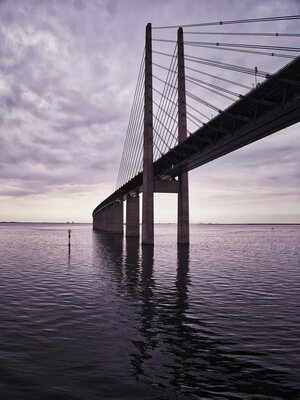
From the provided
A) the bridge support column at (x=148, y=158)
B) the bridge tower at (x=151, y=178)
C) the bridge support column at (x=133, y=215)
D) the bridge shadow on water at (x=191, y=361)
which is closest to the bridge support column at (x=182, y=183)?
the bridge tower at (x=151, y=178)

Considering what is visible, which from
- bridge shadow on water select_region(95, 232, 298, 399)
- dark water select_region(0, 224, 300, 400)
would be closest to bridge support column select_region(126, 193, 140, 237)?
dark water select_region(0, 224, 300, 400)

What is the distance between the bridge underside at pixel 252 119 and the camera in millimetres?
26469

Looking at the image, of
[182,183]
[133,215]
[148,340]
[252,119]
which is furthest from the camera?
[133,215]

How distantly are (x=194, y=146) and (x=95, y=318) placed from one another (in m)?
34.4

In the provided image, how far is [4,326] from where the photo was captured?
12664mm

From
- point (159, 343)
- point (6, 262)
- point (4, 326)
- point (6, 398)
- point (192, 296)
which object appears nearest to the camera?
point (6, 398)

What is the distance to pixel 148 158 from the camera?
185 feet

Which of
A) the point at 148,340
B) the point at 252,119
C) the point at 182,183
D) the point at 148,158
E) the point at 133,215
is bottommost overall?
the point at 148,340

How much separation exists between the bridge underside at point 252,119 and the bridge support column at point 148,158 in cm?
709

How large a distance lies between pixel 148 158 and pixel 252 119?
2568cm

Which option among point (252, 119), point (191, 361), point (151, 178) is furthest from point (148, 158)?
point (191, 361)

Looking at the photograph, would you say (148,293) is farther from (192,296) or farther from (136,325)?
(136,325)

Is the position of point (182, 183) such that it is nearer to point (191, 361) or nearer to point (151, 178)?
point (151, 178)

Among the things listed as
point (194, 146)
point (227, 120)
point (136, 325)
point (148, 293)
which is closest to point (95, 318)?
point (136, 325)
